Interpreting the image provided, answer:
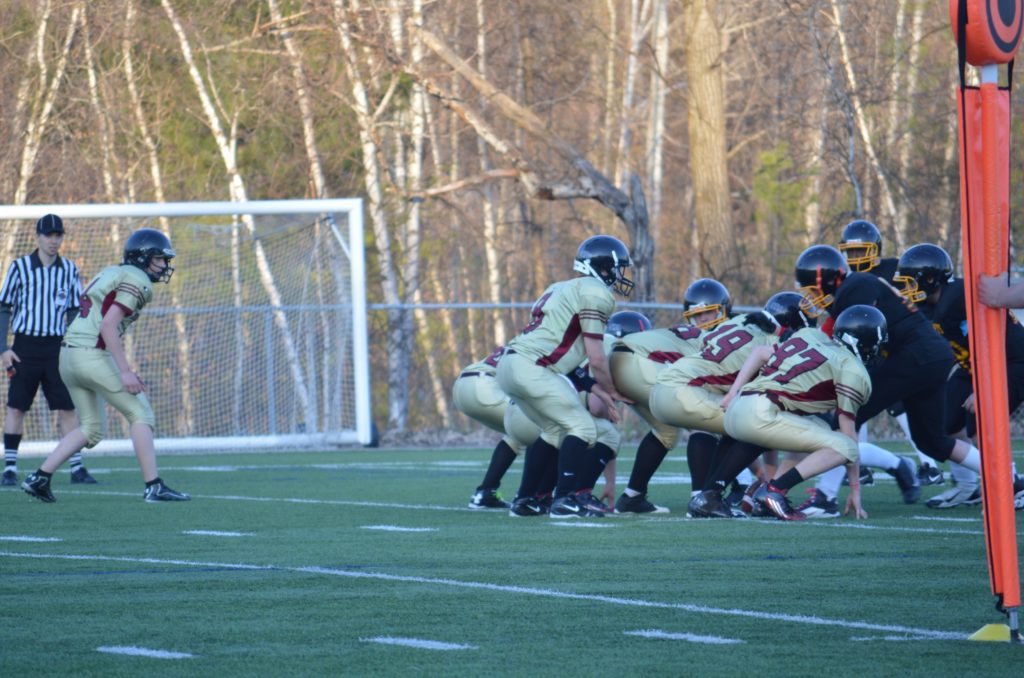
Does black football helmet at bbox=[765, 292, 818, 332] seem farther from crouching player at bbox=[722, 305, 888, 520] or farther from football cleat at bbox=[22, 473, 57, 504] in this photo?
football cleat at bbox=[22, 473, 57, 504]

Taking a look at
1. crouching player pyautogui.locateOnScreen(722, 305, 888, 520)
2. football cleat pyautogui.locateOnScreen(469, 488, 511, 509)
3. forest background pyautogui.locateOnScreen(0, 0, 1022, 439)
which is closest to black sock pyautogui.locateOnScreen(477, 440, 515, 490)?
football cleat pyautogui.locateOnScreen(469, 488, 511, 509)

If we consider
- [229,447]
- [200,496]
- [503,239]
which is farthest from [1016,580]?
[503,239]

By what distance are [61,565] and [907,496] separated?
5.40 meters

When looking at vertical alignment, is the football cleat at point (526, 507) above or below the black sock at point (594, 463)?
below

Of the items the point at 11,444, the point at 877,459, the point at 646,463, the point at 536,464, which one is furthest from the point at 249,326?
the point at 877,459

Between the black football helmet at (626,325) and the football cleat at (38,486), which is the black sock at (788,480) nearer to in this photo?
the black football helmet at (626,325)

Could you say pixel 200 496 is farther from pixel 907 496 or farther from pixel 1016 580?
pixel 1016 580

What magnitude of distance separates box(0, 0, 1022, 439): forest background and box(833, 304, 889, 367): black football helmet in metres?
10.8

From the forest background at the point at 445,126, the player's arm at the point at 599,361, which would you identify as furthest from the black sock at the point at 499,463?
the forest background at the point at 445,126

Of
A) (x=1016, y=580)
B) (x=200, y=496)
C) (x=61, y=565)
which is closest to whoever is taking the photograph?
(x=1016, y=580)

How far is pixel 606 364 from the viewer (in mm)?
8945

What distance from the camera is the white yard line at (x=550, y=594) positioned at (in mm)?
5098

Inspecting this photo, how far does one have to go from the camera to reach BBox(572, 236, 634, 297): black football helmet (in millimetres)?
9070

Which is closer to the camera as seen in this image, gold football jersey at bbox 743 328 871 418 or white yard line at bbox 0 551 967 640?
white yard line at bbox 0 551 967 640
